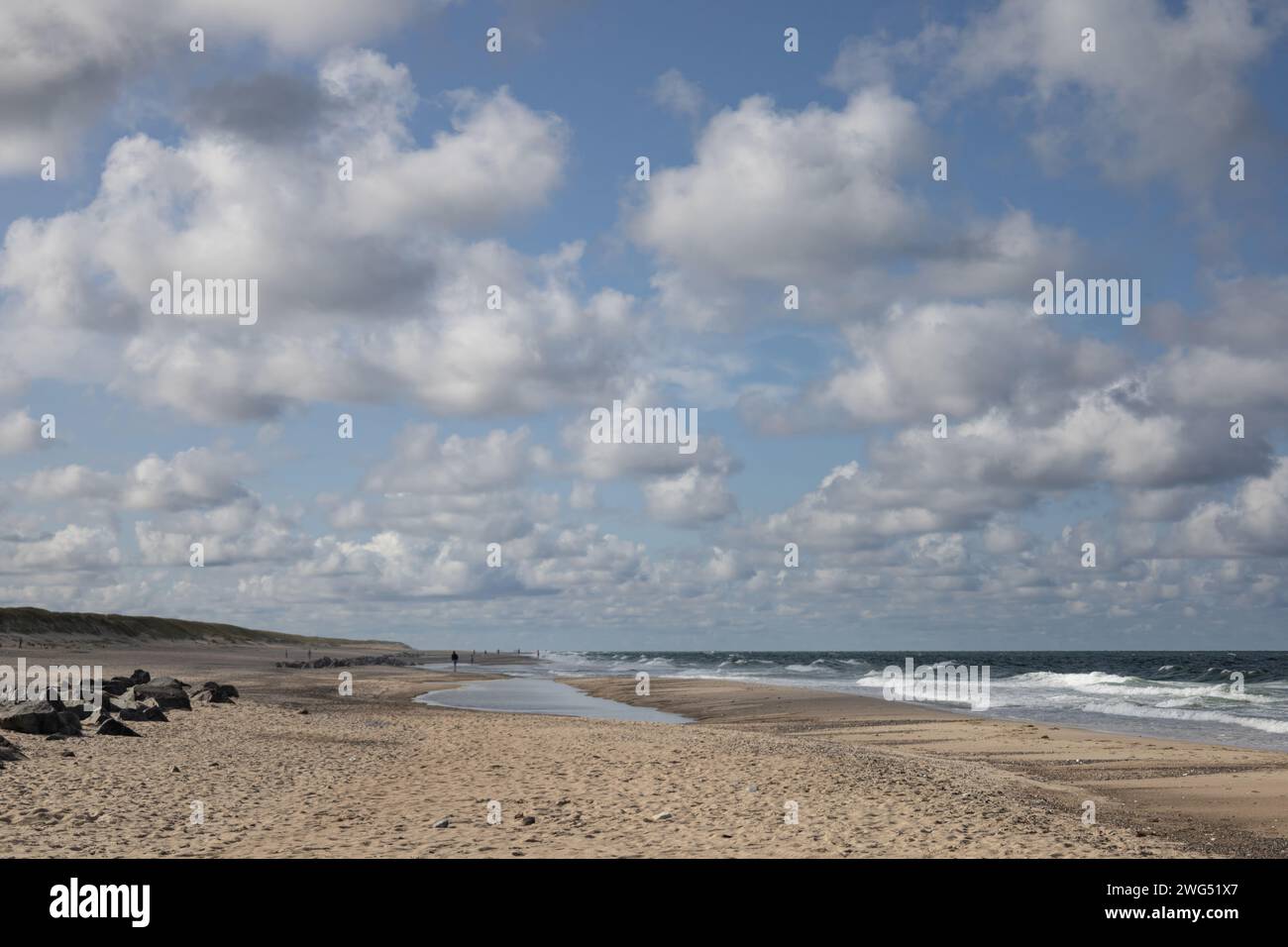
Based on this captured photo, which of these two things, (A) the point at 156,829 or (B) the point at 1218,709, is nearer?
(A) the point at 156,829

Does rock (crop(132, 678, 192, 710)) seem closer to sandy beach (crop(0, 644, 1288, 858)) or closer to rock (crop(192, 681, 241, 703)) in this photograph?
sandy beach (crop(0, 644, 1288, 858))

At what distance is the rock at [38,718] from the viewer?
68.8ft

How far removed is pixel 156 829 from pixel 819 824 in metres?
9.19

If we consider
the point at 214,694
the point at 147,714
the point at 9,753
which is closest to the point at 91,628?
the point at 214,694

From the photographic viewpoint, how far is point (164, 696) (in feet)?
101

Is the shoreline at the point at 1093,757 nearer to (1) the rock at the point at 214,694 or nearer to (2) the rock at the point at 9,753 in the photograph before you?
(1) the rock at the point at 214,694

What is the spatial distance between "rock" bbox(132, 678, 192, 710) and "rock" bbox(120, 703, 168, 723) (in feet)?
7.49

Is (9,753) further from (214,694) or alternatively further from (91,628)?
(91,628)

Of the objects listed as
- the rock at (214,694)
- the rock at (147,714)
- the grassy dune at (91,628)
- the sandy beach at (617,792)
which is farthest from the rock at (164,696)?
the grassy dune at (91,628)

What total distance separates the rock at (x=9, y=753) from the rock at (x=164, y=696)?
1115cm

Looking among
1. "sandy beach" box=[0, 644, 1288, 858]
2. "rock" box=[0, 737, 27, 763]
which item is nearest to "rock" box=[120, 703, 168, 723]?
"sandy beach" box=[0, 644, 1288, 858]
